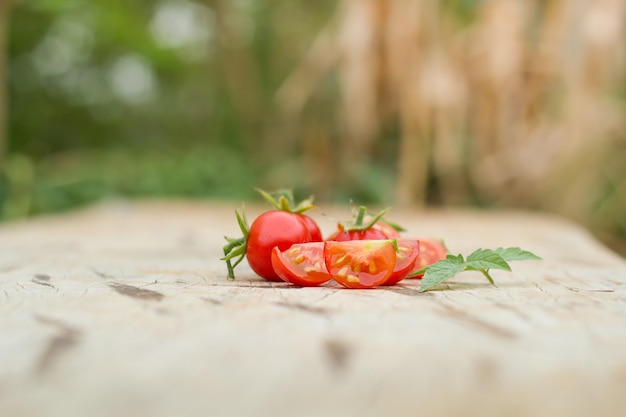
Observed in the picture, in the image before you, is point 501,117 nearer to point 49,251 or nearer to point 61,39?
point 49,251

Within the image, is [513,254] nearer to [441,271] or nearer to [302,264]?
[441,271]

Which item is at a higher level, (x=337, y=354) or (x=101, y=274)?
(x=337, y=354)

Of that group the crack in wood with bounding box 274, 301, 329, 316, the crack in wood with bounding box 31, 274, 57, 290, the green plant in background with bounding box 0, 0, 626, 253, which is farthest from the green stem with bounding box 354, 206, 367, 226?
the green plant in background with bounding box 0, 0, 626, 253

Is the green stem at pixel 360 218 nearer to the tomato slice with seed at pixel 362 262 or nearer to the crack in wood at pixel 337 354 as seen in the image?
the tomato slice with seed at pixel 362 262

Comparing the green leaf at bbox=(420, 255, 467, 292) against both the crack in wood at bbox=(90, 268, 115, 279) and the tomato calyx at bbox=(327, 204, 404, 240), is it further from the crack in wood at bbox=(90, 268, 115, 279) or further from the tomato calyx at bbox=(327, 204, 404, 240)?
the crack in wood at bbox=(90, 268, 115, 279)

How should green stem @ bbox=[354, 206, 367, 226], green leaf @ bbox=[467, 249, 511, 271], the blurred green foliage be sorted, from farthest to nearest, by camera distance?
the blurred green foliage, green stem @ bbox=[354, 206, 367, 226], green leaf @ bbox=[467, 249, 511, 271]

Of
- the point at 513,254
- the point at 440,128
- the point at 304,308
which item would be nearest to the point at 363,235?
the point at 513,254
